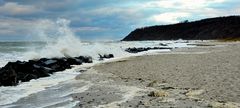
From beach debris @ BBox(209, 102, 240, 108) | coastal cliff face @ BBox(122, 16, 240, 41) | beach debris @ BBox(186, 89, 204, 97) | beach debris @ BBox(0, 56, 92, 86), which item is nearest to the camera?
beach debris @ BBox(209, 102, 240, 108)

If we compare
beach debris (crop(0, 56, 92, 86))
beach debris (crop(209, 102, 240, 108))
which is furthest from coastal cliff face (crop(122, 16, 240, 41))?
beach debris (crop(209, 102, 240, 108))

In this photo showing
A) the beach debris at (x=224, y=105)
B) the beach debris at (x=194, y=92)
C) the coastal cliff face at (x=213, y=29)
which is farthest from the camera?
the coastal cliff face at (x=213, y=29)

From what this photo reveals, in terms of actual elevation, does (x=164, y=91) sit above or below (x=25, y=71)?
below

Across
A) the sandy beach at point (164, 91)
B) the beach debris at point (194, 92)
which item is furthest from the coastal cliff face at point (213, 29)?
the beach debris at point (194, 92)

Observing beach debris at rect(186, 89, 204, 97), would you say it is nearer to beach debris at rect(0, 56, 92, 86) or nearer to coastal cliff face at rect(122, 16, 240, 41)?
beach debris at rect(0, 56, 92, 86)

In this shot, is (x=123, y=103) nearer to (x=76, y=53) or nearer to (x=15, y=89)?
(x=15, y=89)

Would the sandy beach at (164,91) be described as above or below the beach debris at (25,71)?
below

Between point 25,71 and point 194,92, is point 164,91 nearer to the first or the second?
point 194,92

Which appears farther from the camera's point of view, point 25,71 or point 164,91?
point 25,71

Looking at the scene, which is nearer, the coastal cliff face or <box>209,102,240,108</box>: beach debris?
<box>209,102,240,108</box>: beach debris

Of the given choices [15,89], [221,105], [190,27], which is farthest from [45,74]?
[190,27]

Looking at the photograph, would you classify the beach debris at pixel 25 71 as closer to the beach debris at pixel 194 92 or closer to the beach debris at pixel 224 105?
the beach debris at pixel 194 92

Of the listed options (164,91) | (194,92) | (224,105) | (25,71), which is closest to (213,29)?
(25,71)

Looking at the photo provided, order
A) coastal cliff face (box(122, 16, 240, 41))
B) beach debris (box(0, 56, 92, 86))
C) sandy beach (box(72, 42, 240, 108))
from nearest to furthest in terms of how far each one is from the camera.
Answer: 1. sandy beach (box(72, 42, 240, 108))
2. beach debris (box(0, 56, 92, 86))
3. coastal cliff face (box(122, 16, 240, 41))
